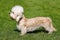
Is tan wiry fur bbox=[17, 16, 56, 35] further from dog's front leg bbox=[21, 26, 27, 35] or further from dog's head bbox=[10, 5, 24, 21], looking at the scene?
dog's head bbox=[10, 5, 24, 21]

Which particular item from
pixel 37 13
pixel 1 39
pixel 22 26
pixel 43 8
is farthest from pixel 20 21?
pixel 43 8

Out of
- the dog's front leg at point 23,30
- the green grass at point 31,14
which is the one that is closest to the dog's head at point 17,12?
the dog's front leg at point 23,30

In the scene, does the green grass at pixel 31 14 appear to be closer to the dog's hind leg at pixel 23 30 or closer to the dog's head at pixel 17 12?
the dog's hind leg at pixel 23 30

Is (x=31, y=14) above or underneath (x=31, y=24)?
underneath

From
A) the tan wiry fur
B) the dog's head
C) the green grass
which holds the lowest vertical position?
the green grass

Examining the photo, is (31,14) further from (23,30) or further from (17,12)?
(17,12)

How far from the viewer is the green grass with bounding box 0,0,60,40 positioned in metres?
6.92

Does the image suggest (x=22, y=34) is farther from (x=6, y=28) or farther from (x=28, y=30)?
(x=6, y=28)

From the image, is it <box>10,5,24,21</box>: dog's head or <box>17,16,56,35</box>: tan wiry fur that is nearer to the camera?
<box>10,5,24,21</box>: dog's head

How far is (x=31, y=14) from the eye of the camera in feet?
30.6

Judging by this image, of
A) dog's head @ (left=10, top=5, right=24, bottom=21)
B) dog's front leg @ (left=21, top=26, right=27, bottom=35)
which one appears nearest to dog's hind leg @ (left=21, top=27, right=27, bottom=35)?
dog's front leg @ (left=21, top=26, right=27, bottom=35)

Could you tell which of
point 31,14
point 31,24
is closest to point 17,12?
point 31,24

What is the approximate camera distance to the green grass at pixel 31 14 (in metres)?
6.92

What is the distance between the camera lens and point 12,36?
22.7 ft
